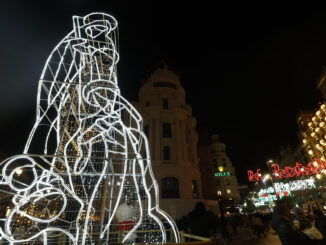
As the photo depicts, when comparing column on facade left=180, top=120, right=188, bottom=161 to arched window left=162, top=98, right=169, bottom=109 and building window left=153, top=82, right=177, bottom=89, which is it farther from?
building window left=153, top=82, right=177, bottom=89

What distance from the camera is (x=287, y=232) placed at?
4.34m

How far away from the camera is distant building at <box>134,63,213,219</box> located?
22.5m

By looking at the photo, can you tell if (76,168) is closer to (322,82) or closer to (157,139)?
(157,139)

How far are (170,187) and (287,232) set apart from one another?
19.2 m

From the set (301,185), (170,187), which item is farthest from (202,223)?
(301,185)

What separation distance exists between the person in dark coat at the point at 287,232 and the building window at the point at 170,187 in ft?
61.6

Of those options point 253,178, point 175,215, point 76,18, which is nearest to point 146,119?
point 175,215

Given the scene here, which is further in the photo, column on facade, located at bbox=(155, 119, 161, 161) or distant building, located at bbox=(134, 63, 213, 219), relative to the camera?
column on facade, located at bbox=(155, 119, 161, 161)

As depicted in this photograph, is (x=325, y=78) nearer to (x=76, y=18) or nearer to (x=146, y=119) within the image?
(x=146, y=119)

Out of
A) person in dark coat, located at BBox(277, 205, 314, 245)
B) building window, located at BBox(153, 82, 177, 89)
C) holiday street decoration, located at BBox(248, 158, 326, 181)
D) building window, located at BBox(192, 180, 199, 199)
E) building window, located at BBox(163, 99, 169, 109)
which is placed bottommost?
person in dark coat, located at BBox(277, 205, 314, 245)

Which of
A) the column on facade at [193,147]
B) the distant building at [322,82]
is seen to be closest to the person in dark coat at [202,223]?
the column on facade at [193,147]

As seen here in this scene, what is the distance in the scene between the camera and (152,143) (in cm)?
2483

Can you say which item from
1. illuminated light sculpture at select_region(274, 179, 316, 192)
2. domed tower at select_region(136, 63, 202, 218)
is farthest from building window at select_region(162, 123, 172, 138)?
illuminated light sculpture at select_region(274, 179, 316, 192)

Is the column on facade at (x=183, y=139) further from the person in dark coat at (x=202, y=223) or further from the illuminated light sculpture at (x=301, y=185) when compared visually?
the illuminated light sculpture at (x=301, y=185)
